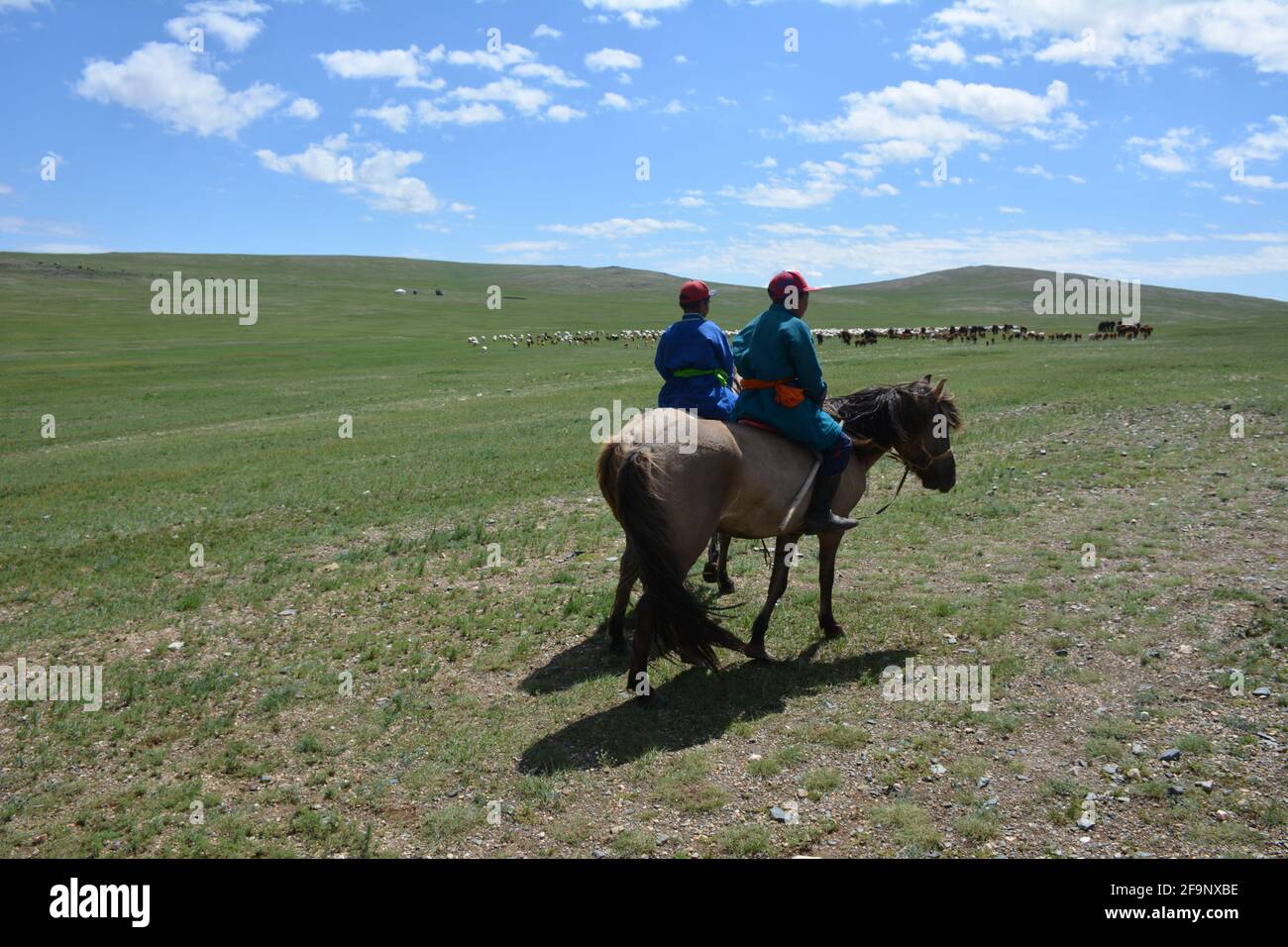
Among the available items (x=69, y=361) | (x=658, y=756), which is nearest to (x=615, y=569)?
(x=658, y=756)

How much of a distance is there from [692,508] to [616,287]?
176 meters

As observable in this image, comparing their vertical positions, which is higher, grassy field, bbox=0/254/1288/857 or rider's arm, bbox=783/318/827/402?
rider's arm, bbox=783/318/827/402

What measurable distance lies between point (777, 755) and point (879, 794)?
0.75 metres

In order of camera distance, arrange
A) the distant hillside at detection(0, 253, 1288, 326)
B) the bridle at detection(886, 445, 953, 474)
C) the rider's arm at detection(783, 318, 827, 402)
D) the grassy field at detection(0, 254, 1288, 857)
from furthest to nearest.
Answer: the distant hillside at detection(0, 253, 1288, 326), the bridle at detection(886, 445, 953, 474), the rider's arm at detection(783, 318, 827, 402), the grassy field at detection(0, 254, 1288, 857)

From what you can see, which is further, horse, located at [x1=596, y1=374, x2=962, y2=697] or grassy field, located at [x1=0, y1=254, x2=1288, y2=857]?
horse, located at [x1=596, y1=374, x2=962, y2=697]

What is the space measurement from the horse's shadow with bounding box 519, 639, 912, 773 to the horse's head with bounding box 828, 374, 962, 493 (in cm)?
231

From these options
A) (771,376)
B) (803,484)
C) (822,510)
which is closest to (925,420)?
(822,510)

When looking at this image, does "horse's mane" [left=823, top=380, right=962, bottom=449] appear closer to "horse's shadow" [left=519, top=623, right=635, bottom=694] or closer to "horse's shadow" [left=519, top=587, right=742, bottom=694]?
"horse's shadow" [left=519, top=587, right=742, bottom=694]

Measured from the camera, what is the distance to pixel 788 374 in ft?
24.2

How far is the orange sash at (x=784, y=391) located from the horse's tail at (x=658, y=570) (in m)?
1.70

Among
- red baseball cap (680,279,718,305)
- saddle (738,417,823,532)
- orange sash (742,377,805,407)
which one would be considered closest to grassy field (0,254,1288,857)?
saddle (738,417,823,532)

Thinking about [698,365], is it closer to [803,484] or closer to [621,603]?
[803,484]

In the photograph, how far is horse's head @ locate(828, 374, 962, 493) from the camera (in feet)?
27.9

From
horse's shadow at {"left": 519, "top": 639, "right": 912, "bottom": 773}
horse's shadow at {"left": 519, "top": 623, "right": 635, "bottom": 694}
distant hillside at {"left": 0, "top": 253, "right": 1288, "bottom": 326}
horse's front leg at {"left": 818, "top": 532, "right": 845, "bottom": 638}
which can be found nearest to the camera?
horse's shadow at {"left": 519, "top": 639, "right": 912, "bottom": 773}
